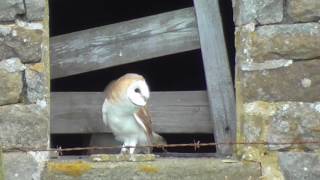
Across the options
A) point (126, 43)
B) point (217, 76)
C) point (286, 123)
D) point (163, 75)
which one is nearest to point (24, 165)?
point (126, 43)

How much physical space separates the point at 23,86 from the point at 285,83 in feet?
3.46

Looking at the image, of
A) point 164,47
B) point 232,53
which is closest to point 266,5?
point 164,47

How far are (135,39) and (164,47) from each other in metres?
0.13

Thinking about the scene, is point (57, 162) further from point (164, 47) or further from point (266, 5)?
point (266, 5)

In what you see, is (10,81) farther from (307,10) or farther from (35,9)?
(307,10)

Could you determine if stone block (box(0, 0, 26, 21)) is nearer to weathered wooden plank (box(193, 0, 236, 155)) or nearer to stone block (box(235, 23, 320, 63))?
weathered wooden plank (box(193, 0, 236, 155))

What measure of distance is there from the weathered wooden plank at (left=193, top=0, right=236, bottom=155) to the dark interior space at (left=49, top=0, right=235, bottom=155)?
1.41 m

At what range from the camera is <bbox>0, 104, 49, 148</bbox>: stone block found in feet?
12.6

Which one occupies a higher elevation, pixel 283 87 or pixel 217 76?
pixel 217 76

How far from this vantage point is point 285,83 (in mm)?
3848

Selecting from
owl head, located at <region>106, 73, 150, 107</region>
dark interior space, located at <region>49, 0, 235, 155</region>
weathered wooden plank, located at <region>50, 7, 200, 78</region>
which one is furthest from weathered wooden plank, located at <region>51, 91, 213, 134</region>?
dark interior space, located at <region>49, 0, 235, 155</region>

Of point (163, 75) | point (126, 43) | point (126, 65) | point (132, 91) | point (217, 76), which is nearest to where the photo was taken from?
point (132, 91)

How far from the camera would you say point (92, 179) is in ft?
12.6

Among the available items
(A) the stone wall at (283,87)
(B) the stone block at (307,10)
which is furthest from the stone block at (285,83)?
(B) the stone block at (307,10)
